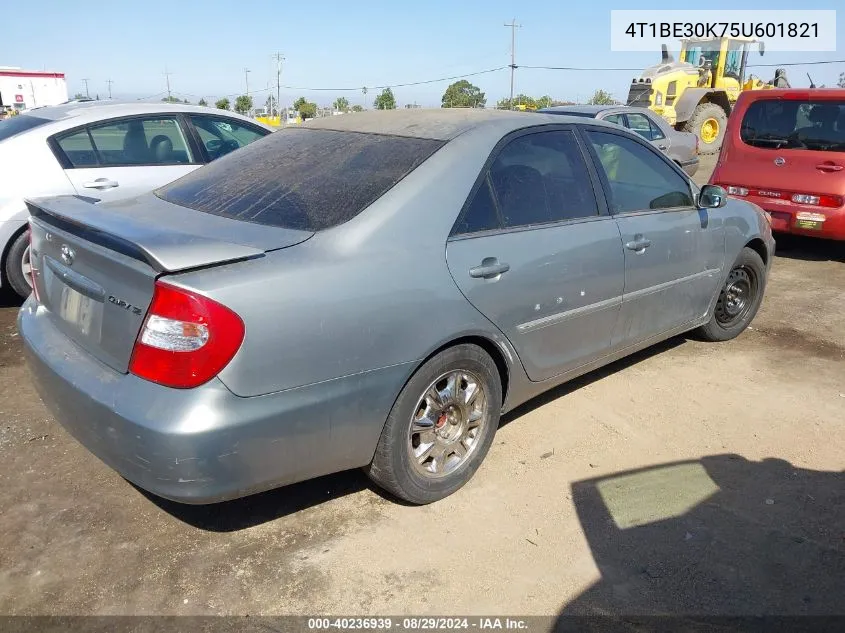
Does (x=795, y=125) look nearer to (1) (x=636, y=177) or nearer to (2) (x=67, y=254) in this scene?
(1) (x=636, y=177)

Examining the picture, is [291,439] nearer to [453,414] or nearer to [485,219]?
[453,414]

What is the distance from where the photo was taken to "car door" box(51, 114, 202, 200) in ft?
18.5

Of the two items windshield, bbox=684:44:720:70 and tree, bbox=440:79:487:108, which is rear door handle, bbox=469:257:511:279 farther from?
tree, bbox=440:79:487:108

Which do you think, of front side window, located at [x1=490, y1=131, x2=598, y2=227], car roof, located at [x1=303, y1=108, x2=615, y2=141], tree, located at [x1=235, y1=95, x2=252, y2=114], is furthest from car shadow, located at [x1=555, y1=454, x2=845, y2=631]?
tree, located at [x1=235, y1=95, x2=252, y2=114]

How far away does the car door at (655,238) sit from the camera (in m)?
3.89

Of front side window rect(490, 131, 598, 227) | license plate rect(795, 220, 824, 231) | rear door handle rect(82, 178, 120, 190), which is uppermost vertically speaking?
front side window rect(490, 131, 598, 227)

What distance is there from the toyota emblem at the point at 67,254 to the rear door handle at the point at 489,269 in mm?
1586

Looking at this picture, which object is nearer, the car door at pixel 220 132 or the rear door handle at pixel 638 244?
the rear door handle at pixel 638 244

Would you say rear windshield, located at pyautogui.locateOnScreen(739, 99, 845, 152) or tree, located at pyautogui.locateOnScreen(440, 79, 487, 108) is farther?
tree, located at pyautogui.locateOnScreen(440, 79, 487, 108)

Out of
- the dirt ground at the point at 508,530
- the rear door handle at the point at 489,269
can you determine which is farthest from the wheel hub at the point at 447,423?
the rear door handle at the point at 489,269

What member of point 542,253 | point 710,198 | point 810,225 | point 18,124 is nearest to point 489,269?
point 542,253

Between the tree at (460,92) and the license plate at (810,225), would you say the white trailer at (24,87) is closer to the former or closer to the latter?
the tree at (460,92)

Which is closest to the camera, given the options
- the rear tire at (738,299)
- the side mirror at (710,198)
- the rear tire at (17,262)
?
the side mirror at (710,198)

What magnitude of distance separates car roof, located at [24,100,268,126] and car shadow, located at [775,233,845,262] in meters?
6.52
